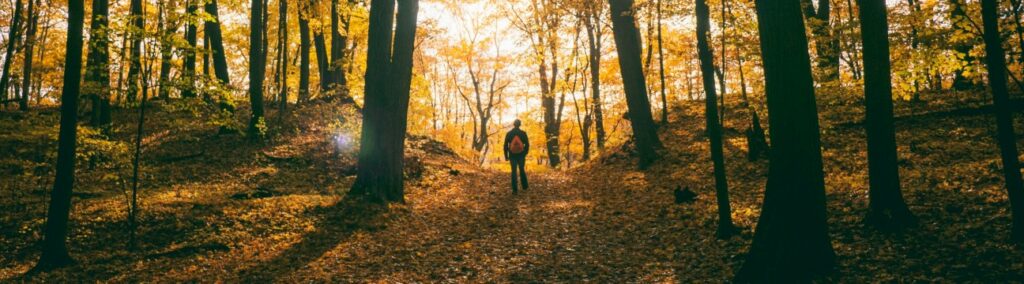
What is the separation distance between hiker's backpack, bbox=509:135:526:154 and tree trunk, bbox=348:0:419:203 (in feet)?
9.28

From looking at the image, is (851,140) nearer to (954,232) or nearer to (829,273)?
Answer: (954,232)

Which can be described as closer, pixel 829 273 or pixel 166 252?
pixel 829 273

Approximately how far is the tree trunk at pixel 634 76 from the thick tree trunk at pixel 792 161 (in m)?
9.14

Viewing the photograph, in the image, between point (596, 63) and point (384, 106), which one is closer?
point (384, 106)

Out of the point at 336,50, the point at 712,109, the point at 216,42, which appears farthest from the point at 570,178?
the point at 216,42

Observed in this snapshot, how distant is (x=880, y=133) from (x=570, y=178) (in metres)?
9.86

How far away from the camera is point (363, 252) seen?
8289 millimetres

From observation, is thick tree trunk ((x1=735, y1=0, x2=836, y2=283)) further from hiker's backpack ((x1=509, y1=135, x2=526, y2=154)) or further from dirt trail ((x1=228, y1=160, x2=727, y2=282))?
hiker's backpack ((x1=509, y1=135, x2=526, y2=154))

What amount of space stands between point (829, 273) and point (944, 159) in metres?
6.58

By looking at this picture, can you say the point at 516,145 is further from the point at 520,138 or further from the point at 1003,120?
the point at 1003,120

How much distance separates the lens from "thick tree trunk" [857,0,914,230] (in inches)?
266

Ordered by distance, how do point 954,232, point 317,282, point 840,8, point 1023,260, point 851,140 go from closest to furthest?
point 1023,260
point 954,232
point 317,282
point 851,140
point 840,8

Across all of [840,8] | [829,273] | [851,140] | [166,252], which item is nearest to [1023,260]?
[829,273]

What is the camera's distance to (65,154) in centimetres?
740
